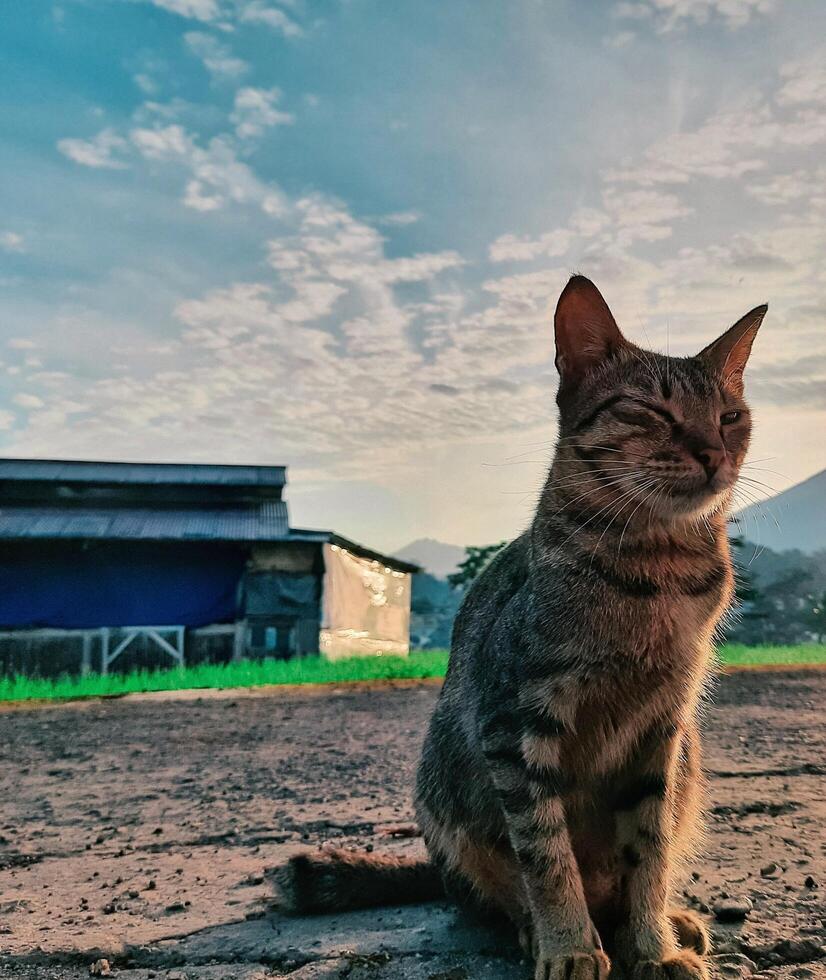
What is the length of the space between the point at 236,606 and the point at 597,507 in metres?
13.4

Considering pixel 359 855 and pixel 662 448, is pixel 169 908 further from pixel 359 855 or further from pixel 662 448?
pixel 662 448

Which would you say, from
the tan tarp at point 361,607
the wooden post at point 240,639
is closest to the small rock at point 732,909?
the tan tarp at point 361,607

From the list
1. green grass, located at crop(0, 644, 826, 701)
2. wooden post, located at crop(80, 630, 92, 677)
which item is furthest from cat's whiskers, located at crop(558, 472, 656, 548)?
wooden post, located at crop(80, 630, 92, 677)

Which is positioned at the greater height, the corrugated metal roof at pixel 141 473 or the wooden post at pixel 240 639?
the corrugated metal roof at pixel 141 473

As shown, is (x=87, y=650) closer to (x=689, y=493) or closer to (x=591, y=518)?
(x=591, y=518)

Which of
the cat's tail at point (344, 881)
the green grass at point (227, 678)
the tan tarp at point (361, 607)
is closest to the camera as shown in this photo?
the cat's tail at point (344, 881)

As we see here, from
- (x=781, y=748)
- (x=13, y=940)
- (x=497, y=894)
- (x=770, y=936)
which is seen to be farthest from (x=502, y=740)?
(x=781, y=748)

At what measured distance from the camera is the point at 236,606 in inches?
592

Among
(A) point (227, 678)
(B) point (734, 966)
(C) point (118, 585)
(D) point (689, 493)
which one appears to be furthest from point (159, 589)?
(D) point (689, 493)

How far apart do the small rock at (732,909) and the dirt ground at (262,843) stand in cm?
2

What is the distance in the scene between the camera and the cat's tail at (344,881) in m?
2.87

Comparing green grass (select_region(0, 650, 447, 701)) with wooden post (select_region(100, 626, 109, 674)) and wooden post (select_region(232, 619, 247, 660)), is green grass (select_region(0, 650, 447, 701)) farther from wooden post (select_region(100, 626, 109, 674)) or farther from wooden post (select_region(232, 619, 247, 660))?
wooden post (select_region(232, 619, 247, 660))

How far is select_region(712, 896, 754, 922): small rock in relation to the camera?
274 cm

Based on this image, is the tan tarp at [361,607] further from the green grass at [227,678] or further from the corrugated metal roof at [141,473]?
the corrugated metal roof at [141,473]
